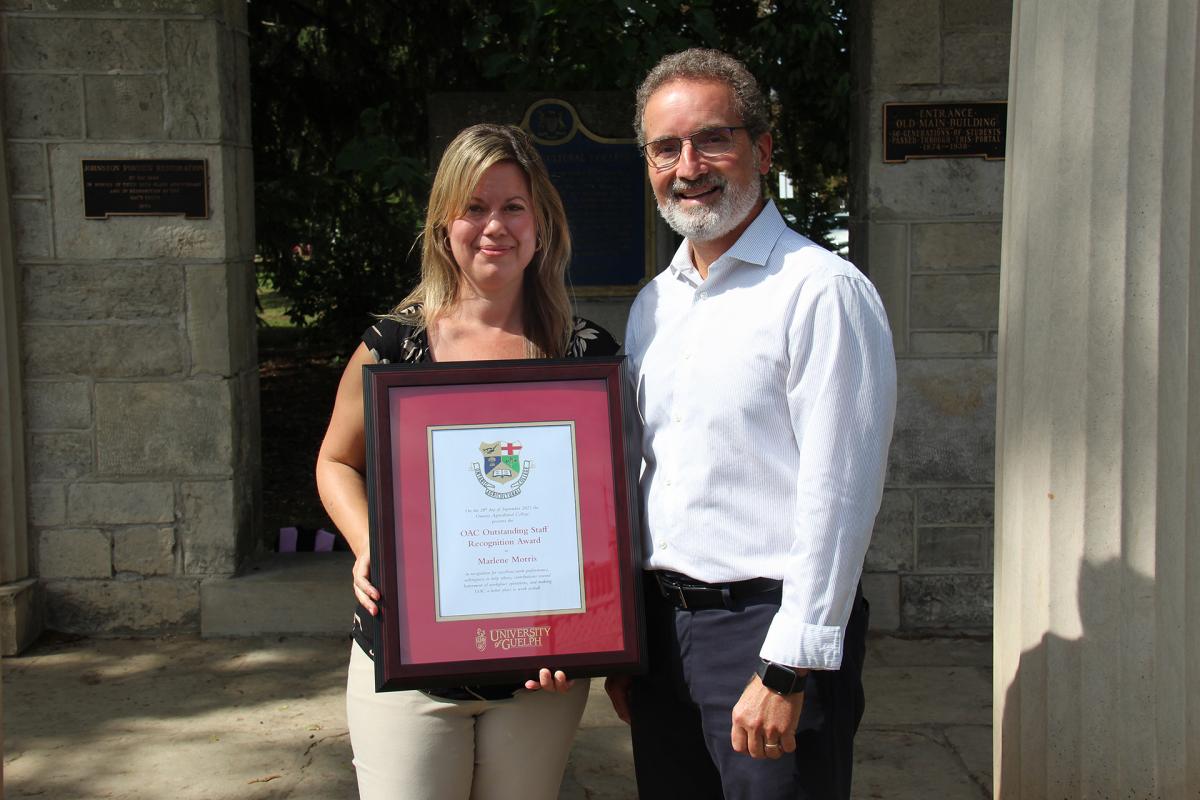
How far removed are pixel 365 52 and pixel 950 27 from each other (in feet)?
15.3

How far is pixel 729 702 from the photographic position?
7.72 feet

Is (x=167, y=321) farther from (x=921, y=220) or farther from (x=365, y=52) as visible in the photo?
(x=365, y=52)

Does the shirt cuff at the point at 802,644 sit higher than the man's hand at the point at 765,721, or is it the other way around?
the shirt cuff at the point at 802,644

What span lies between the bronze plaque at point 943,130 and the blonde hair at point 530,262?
9.55ft

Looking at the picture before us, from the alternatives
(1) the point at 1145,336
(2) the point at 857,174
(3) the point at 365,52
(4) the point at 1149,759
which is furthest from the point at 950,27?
(3) the point at 365,52

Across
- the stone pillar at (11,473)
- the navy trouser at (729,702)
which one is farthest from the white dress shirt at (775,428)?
the stone pillar at (11,473)

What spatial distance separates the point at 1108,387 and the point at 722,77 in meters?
1.06

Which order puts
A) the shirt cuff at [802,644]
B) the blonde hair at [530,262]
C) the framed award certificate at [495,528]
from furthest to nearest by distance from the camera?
the blonde hair at [530,262]
the framed award certificate at [495,528]
the shirt cuff at [802,644]

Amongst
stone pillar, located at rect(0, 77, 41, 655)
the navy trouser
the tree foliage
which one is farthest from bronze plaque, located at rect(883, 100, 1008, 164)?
stone pillar, located at rect(0, 77, 41, 655)

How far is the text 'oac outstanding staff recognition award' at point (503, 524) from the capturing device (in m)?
2.32

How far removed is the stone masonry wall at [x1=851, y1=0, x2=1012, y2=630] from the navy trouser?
→ 9.61 ft

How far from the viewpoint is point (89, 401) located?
16.7 feet

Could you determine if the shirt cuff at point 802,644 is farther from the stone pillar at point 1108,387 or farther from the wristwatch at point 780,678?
the stone pillar at point 1108,387

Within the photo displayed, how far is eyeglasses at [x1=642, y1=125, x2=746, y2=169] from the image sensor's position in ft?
7.84
